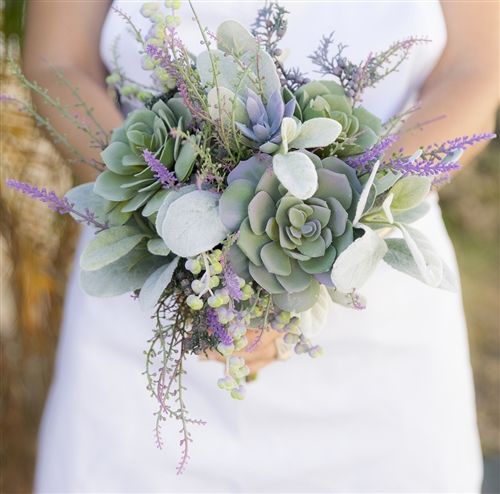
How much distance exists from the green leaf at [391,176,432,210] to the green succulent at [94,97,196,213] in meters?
0.25

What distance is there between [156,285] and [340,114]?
0.31 m

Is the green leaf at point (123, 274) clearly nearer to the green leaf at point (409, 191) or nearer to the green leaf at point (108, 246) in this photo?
the green leaf at point (108, 246)

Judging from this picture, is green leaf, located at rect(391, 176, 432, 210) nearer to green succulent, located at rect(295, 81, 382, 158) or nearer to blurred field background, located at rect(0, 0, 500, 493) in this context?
green succulent, located at rect(295, 81, 382, 158)

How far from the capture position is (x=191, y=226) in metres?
0.78

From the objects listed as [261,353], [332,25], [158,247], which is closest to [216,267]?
[158,247]

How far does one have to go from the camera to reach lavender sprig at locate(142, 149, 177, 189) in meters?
0.79

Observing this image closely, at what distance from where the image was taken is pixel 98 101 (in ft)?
4.01

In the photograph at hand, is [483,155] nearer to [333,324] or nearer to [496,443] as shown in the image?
[496,443]

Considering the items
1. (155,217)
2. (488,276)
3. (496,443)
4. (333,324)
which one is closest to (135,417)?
(333,324)

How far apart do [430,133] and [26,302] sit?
130 cm

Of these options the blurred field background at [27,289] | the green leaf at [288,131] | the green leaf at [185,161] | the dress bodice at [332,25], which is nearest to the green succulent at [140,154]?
the green leaf at [185,161]

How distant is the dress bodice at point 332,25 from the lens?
119cm

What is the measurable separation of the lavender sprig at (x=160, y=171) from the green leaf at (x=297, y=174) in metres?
0.13

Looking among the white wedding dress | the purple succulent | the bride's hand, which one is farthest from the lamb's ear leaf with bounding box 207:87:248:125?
the white wedding dress
